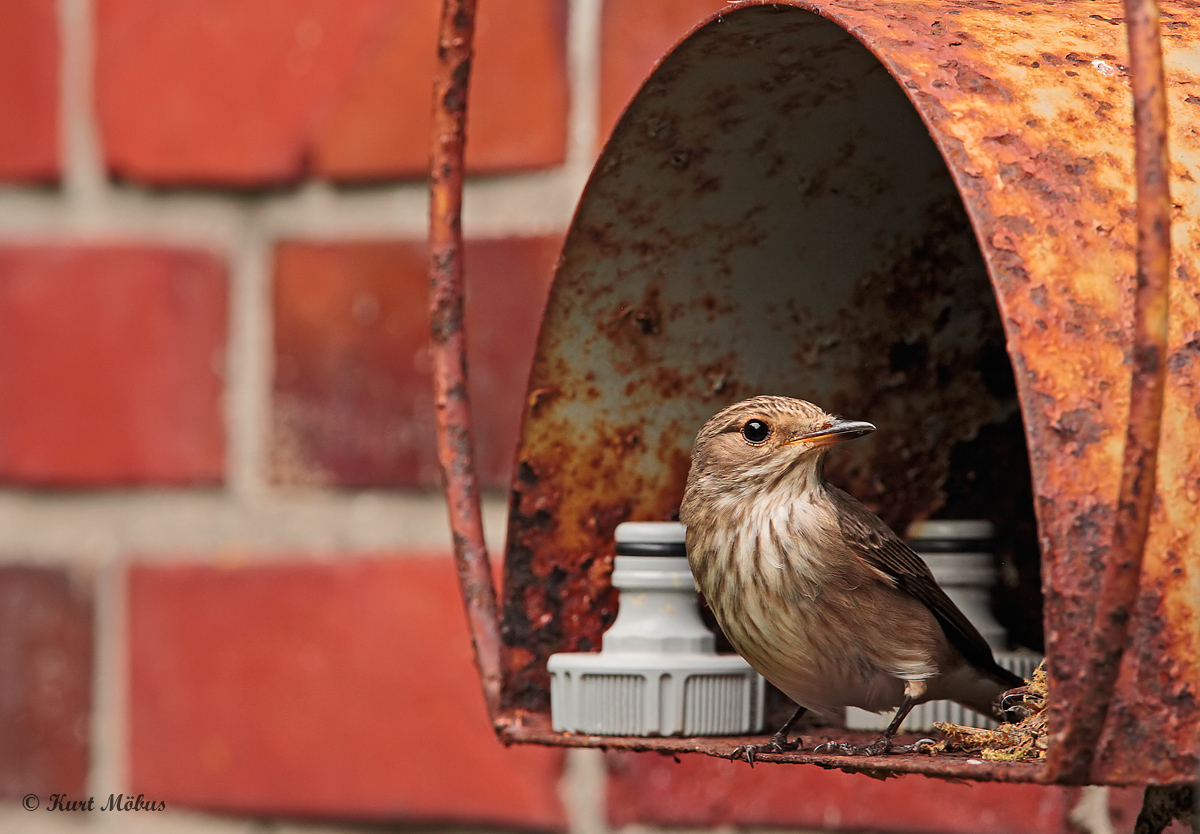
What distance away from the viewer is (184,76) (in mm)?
1206

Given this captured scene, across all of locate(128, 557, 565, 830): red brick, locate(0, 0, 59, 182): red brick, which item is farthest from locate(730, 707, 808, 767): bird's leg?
locate(0, 0, 59, 182): red brick

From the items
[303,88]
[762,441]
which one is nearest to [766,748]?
[762,441]

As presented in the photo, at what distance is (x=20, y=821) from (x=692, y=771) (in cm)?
54

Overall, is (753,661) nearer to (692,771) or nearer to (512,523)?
(512,523)

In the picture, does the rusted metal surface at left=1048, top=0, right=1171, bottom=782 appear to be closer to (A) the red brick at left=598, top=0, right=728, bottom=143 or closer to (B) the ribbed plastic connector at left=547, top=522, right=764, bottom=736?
(B) the ribbed plastic connector at left=547, top=522, right=764, bottom=736

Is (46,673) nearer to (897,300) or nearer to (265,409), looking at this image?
(265,409)

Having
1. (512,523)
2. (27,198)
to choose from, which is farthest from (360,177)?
(512,523)

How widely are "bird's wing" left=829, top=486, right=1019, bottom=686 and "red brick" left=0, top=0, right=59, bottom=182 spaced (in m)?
0.69

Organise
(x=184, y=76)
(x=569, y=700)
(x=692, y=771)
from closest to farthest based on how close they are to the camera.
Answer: (x=569, y=700), (x=692, y=771), (x=184, y=76)

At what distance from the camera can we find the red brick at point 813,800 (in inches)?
40.6

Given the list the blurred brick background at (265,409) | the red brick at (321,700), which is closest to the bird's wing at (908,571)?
the blurred brick background at (265,409)

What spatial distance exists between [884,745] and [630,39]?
516 millimetres

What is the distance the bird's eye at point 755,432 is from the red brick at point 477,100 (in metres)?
0.29

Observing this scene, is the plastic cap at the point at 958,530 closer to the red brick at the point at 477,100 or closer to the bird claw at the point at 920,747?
the bird claw at the point at 920,747
